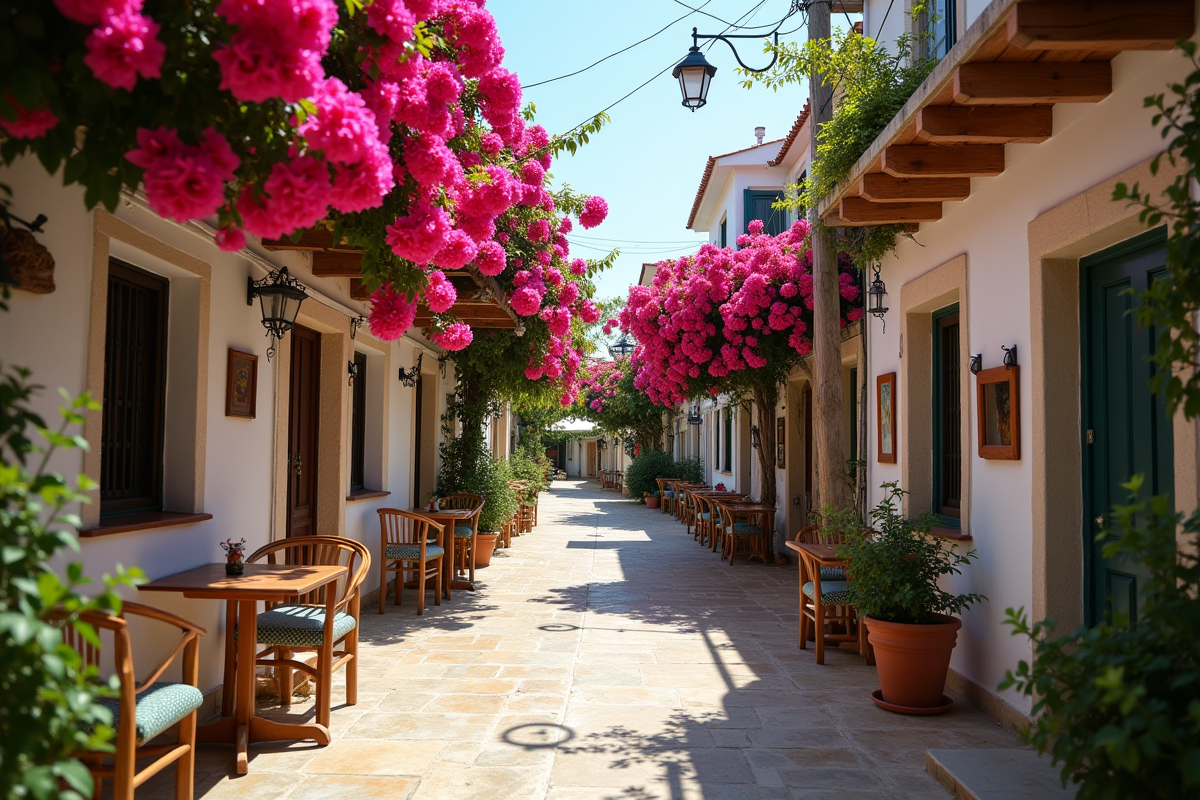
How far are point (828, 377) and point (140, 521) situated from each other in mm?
5044

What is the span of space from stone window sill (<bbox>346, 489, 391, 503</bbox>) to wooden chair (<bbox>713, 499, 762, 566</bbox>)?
184 inches

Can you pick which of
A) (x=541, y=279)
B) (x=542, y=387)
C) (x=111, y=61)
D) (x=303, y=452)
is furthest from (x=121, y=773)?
(x=542, y=387)

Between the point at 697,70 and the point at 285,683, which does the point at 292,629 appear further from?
the point at 697,70

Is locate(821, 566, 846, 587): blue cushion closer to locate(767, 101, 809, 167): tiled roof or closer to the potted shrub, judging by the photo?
the potted shrub

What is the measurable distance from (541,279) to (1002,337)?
3.92 metres

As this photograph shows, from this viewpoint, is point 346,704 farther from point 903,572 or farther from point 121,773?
point 903,572

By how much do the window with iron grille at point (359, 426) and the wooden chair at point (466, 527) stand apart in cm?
111

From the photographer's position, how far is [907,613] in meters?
4.81

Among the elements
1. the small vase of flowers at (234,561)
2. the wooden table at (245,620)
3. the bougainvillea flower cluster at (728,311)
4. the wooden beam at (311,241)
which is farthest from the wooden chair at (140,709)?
the bougainvillea flower cluster at (728,311)

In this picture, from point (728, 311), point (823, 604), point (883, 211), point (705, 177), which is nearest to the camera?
point (883, 211)

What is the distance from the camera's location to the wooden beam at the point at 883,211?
553 cm

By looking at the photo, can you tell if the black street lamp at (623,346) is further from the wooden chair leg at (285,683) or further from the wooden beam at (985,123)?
the wooden beam at (985,123)

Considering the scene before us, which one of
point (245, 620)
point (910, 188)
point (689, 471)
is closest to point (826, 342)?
point (910, 188)

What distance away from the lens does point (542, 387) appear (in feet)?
33.4
